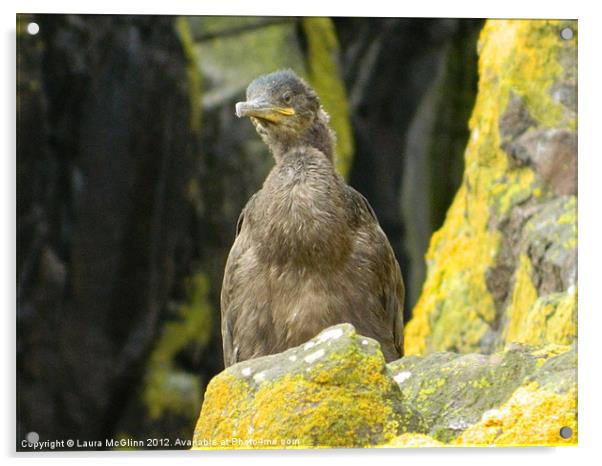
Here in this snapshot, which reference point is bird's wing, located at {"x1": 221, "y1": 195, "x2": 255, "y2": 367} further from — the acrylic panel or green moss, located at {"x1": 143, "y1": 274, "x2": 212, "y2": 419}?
green moss, located at {"x1": 143, "y1": 274, "x2": 212, "y2": 419}

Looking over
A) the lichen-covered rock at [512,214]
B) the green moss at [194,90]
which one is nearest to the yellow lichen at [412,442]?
the lichen-covered rock at [512,214]

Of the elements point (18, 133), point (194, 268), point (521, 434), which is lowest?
point (521, 434)

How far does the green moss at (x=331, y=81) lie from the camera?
6.55m

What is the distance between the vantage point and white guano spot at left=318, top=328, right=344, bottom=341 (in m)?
5.49

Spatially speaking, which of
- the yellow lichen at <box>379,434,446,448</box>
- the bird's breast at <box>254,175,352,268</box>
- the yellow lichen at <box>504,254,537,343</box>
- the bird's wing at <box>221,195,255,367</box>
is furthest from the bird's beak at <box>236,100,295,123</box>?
the yellow lichen at <box>379,434,446,448</box>

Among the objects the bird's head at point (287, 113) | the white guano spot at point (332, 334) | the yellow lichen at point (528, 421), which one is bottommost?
the yellow lichen at point (528, 421)

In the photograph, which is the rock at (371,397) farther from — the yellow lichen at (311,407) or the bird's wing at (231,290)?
the bird's wing at (231,290)

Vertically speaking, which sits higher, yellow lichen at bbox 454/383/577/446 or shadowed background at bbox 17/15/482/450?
shadowed background at bbox 17/15/482/450

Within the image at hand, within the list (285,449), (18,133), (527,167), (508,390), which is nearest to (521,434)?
(508,390)

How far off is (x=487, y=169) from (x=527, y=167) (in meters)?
0.20

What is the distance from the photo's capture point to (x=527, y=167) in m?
6.75

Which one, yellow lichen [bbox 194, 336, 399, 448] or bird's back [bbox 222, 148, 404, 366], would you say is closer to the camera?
yellow lichen [bbox 194, 336, 399, 448]

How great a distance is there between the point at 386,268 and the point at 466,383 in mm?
956
